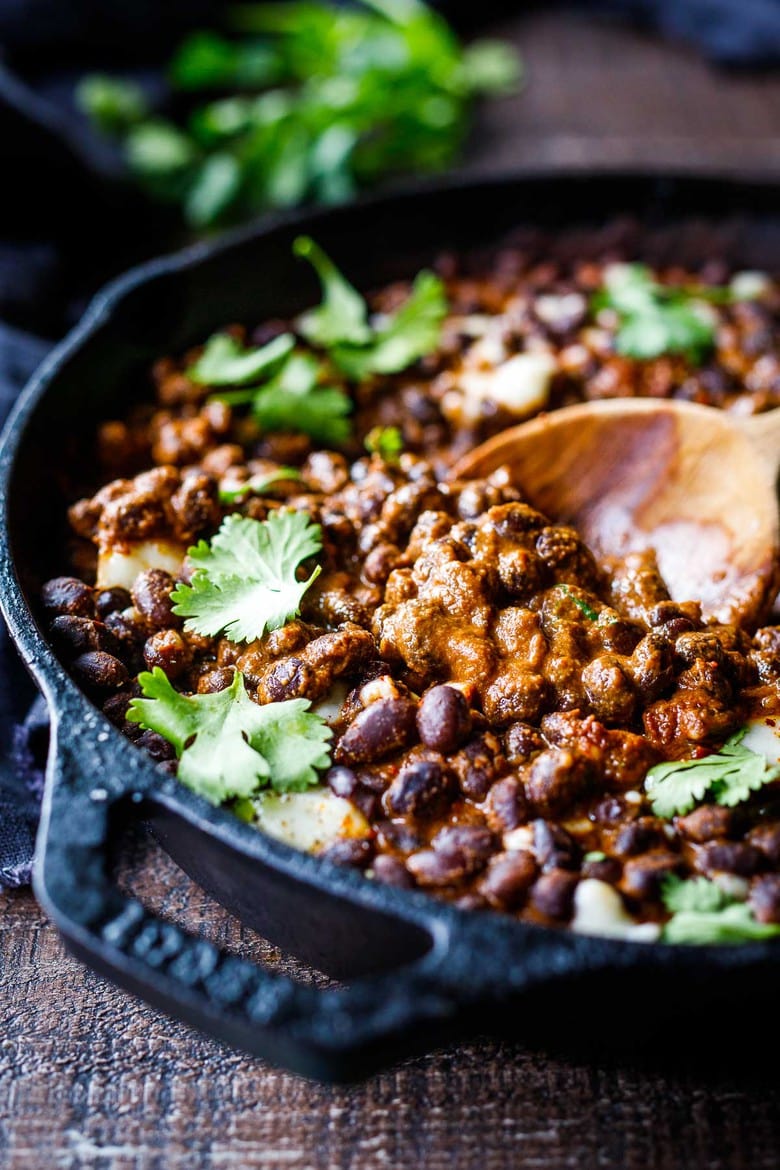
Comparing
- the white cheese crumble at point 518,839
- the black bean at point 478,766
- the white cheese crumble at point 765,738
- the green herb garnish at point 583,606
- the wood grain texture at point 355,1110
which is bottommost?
the wood grain texture at point 355,1110

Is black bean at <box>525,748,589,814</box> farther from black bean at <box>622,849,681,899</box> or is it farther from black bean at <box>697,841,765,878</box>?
black bean at <box>697,841,765,878</box>

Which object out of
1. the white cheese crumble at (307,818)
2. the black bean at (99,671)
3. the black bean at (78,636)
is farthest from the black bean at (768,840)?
the black bean at (78,636)

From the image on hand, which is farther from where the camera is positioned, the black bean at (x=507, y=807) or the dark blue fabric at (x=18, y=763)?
the dark blue fabric at (x=18, y=763)

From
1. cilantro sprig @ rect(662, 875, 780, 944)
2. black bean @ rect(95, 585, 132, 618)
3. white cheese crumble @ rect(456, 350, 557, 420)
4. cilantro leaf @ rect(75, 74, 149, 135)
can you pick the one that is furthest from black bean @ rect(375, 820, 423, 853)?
cilantro leaf @ rect(75, 74, 149, 135)

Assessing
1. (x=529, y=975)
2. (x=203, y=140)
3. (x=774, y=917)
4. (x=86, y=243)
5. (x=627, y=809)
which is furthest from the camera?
(x=203, y=140)

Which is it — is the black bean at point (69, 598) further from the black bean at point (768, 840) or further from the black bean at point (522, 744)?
the black bean at point (768, 840)

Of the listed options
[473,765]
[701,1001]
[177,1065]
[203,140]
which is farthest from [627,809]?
[203,140]

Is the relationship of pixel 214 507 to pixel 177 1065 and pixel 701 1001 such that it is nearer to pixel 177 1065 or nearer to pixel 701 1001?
pixel 177 1065
